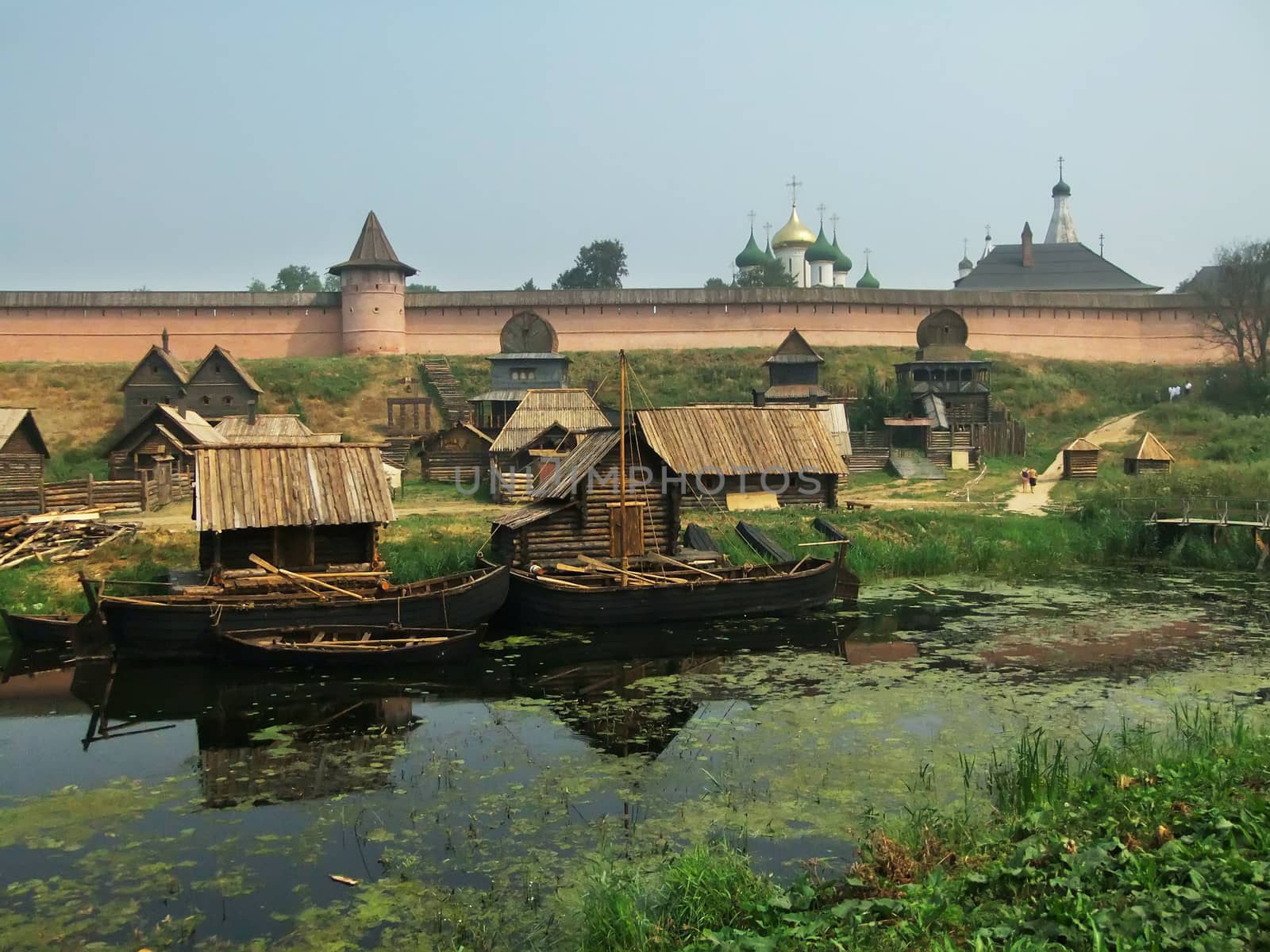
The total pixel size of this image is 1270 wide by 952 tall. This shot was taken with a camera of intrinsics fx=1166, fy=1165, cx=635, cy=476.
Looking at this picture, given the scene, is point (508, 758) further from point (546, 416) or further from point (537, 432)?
point (546, 416)

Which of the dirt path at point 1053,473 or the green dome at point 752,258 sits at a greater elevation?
the green dome at point 752,258

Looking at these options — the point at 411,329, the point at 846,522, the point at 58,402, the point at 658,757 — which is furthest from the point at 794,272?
the point at 658,757

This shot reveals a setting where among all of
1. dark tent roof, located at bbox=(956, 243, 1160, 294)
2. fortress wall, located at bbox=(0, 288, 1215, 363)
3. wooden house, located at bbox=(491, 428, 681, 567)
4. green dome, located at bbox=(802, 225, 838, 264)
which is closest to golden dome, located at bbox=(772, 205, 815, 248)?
green dome, located at bbox=(802, 225, 838, 264)

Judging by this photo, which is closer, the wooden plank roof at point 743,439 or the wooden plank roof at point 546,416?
the wooden plank roof at point 743,439

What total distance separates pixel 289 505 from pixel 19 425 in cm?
1370

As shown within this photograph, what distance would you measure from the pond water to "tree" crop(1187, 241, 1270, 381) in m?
29.0

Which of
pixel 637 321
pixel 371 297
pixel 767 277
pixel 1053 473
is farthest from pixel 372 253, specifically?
pixel 767 277

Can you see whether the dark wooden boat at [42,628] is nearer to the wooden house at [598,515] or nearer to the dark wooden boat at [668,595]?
the dark wooden boat at [668,595]

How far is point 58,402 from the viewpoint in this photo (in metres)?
42.3

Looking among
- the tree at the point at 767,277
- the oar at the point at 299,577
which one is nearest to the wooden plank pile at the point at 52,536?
the oar at the point at 299,577

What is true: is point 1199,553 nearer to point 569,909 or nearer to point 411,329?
point 569,909

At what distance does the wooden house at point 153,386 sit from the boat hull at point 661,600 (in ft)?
77.9

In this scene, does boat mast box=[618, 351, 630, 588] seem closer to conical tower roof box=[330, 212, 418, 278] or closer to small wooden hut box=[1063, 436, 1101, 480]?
small wooden hut box=[1063, 436, 1101, 480]

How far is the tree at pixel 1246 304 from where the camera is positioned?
44.1m
